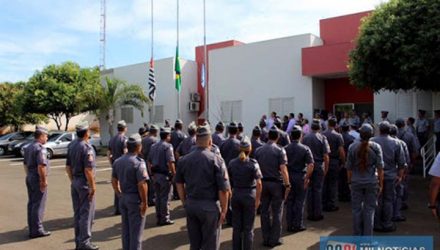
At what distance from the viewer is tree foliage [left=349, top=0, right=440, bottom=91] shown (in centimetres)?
1162

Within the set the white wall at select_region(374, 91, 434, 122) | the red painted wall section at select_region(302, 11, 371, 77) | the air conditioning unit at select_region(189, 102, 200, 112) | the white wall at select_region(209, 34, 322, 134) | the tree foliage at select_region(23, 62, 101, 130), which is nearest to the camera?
the white wall at select_region(374, 91, 434, 122)

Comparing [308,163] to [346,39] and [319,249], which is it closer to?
[319,249]

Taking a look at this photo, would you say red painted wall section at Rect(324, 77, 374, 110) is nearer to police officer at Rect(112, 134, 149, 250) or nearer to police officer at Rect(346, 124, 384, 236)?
police officer at Rect(346, 124, 384, 236)

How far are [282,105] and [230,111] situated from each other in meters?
3.10

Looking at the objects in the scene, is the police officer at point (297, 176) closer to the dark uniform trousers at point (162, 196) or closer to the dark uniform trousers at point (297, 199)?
the dark uniform trousers at point (297, 199)

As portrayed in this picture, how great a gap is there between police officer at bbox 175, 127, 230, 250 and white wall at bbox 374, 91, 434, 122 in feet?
42.9

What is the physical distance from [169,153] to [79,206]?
206 cm

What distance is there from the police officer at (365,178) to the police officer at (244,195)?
1.64 m

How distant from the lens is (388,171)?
7.18 m

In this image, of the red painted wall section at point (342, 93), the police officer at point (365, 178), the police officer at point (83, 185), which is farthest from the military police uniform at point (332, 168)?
the red painted wall section at point (342, 93)

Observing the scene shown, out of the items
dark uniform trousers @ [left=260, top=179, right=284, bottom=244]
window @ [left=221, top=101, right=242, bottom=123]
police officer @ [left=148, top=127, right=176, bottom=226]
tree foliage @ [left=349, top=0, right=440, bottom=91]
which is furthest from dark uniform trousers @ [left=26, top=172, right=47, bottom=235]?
window @ [left=221, top=101, right=242, bottom=123]

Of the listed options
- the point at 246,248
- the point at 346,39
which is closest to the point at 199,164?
the point at 246,248

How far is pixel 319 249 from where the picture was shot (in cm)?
639

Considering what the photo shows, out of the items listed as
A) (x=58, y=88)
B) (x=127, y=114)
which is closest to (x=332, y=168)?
(x=127, y=114)
